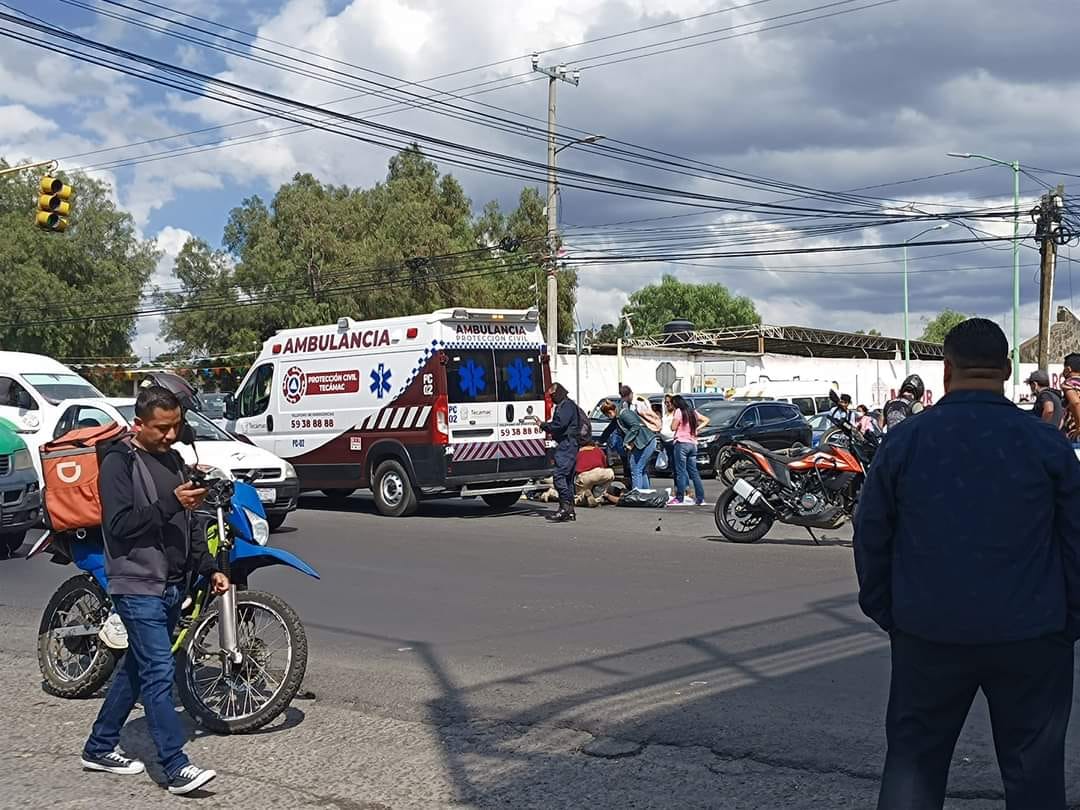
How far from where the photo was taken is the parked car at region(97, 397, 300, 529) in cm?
1499

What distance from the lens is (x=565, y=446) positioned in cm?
1661

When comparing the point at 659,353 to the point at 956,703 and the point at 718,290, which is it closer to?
the point at 956,703

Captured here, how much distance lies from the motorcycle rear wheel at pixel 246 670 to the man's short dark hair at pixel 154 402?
1260mm

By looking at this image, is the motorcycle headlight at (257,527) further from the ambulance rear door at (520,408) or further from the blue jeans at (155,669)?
the ambulance rear door at (520,408)

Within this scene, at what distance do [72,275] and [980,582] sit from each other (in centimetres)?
5877

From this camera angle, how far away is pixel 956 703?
357cm

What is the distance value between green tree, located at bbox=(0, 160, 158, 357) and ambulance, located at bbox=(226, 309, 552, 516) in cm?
4060

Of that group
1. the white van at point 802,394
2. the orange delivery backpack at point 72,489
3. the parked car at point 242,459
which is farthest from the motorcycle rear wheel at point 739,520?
the white van at point 802,394

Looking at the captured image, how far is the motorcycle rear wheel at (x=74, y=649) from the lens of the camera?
688 cm

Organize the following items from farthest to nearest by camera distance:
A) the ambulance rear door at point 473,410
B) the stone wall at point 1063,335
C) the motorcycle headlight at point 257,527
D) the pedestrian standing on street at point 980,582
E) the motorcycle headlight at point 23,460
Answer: the stone wall at point 1063,335
the ambulance rear door at point 473,410
the motorcycle headlight at point 23,460
the motorcycle headlight at point 257,527
the pedestrian standing on street at point 980,582

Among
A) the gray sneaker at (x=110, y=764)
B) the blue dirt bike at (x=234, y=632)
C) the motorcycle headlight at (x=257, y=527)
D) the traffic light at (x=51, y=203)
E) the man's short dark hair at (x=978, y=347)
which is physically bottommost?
the gray sneaker at (x=110, y=764)

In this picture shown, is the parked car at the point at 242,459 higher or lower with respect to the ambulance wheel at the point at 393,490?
higher

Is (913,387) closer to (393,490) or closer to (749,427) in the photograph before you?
(393,490)

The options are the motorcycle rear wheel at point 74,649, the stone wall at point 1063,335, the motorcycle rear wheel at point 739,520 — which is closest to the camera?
the motorcycle rear wheel at point 74,649
